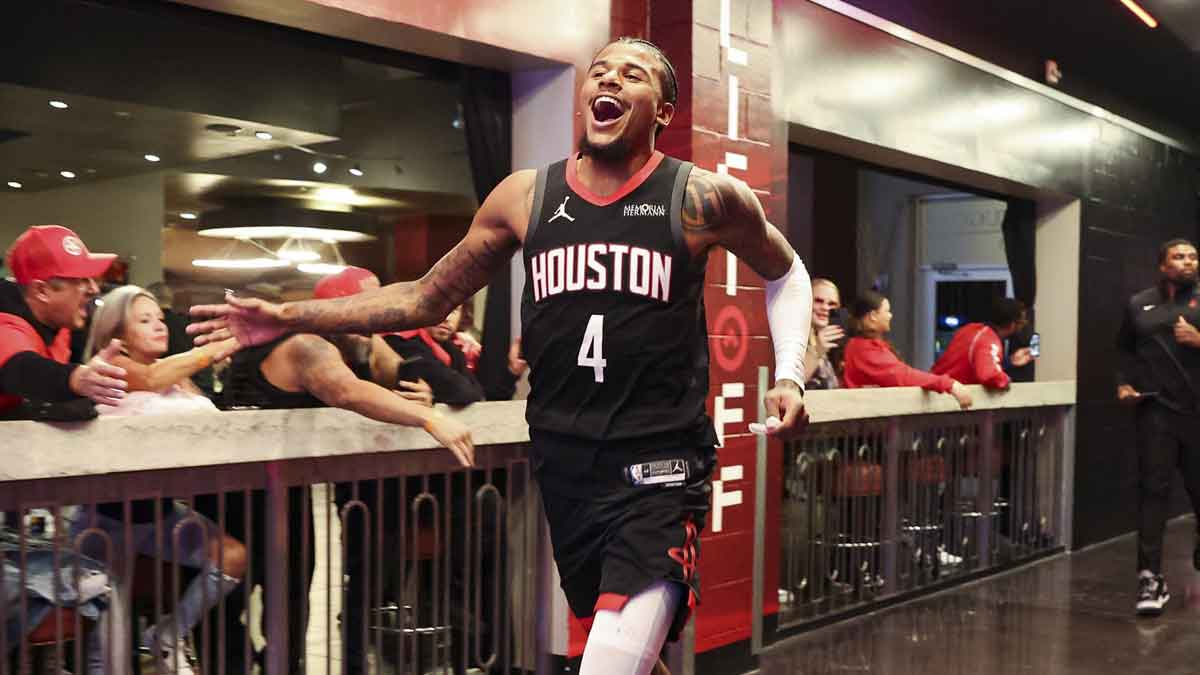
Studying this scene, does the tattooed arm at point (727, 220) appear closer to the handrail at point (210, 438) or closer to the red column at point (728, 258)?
the handrail at point (210, 438)

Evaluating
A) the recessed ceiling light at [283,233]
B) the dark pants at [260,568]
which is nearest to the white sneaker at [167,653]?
the dark pants at [260,568]

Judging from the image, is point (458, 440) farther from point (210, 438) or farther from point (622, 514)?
point (210, 438)

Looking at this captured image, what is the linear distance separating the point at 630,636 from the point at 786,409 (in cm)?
53

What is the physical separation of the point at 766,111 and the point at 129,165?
2.38 m

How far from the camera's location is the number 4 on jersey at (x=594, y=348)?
8.25ft

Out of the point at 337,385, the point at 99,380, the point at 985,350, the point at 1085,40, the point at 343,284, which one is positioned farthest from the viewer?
the point at 1085,40

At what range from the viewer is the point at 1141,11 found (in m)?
7.64

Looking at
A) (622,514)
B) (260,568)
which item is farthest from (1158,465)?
(622,514)

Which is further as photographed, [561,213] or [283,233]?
[283,233]

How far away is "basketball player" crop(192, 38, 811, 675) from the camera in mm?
2506

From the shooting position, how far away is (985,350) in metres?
7.14

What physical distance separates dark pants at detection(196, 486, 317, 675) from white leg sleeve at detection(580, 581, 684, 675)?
4.83 feet

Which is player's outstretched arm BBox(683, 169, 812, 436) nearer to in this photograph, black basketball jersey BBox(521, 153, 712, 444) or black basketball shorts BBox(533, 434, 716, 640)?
black basketball jersey BBox(521, 153, 712, 444)

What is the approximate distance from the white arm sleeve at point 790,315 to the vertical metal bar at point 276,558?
1.61 m
